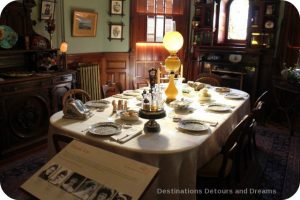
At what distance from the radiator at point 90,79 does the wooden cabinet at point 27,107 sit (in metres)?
0.79

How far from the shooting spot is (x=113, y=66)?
17.5 ft

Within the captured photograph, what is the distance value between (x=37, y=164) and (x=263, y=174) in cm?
244

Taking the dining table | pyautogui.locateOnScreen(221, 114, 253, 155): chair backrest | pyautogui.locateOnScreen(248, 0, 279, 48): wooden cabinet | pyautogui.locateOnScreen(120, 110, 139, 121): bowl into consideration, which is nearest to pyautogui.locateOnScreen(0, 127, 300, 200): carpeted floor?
pyautogui.locateOnScreen(221, 114, 253, 155): chair backrest

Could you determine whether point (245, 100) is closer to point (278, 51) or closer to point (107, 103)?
point (107, 103)

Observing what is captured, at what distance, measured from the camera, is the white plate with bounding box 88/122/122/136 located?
193 centimetres

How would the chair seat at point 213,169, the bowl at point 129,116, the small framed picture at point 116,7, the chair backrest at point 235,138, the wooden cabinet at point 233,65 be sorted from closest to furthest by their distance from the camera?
the chair backrest at point 235,138 → the chair seat at point 213,169 → the bowl at point 129,116 → the wooden cabinet at point 233,65 → the small framed picture at point 116,7

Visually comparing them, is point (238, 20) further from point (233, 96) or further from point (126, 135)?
point (126, 135)

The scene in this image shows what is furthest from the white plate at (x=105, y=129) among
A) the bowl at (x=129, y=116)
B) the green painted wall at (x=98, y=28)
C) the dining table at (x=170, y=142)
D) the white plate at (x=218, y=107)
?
the green painted wall at (x=98, y=28)

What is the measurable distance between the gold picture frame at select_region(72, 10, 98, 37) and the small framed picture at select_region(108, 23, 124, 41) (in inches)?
13.8

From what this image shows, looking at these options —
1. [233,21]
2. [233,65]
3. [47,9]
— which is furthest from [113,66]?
[233,21]

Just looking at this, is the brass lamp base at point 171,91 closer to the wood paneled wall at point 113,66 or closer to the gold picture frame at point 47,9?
the gold picture frame at point 47,9

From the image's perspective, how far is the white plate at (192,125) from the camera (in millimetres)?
2053

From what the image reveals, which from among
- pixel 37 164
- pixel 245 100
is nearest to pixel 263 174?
pixel 245 100

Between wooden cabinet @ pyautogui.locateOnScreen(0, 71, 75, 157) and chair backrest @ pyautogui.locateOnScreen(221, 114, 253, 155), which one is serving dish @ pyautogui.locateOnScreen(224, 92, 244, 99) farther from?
wooden cabinet @ pyautogui.locateOnScreen(0, 71, 75, 157)
